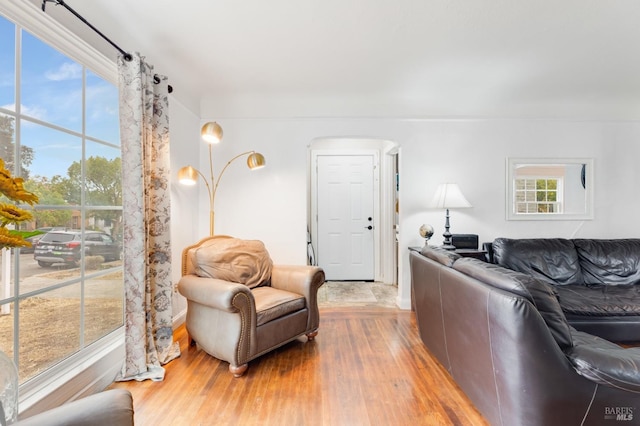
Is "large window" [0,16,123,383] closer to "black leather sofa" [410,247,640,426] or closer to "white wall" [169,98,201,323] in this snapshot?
"white wall" [169,98,201,323]

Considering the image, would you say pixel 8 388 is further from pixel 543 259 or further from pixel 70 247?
pixel 543 259

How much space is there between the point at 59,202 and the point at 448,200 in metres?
3.15

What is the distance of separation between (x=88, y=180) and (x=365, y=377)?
222 cm

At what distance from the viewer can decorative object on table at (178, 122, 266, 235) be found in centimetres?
250

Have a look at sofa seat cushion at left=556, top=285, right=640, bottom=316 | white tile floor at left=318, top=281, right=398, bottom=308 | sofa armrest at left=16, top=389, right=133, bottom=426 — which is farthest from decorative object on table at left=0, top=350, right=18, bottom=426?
sofa seat cushion at left=556, top=285, right=640, bottom=316

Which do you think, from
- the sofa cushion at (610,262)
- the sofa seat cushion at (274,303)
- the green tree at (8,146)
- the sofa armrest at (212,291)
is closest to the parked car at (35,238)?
the green tree at (8,146)

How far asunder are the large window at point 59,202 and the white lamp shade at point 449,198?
115 inches

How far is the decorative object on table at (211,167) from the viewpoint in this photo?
250 cm

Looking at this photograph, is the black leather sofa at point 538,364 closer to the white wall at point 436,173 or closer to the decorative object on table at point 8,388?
the decorative object on table at point 8,388

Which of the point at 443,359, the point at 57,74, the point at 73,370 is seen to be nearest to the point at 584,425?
the point at 443,359

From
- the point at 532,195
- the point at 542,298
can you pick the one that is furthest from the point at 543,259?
the point at 542,298

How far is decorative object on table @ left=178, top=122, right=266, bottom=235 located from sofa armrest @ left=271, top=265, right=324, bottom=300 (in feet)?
2.95

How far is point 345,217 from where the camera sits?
4562 mm

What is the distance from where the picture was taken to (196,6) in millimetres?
1812
